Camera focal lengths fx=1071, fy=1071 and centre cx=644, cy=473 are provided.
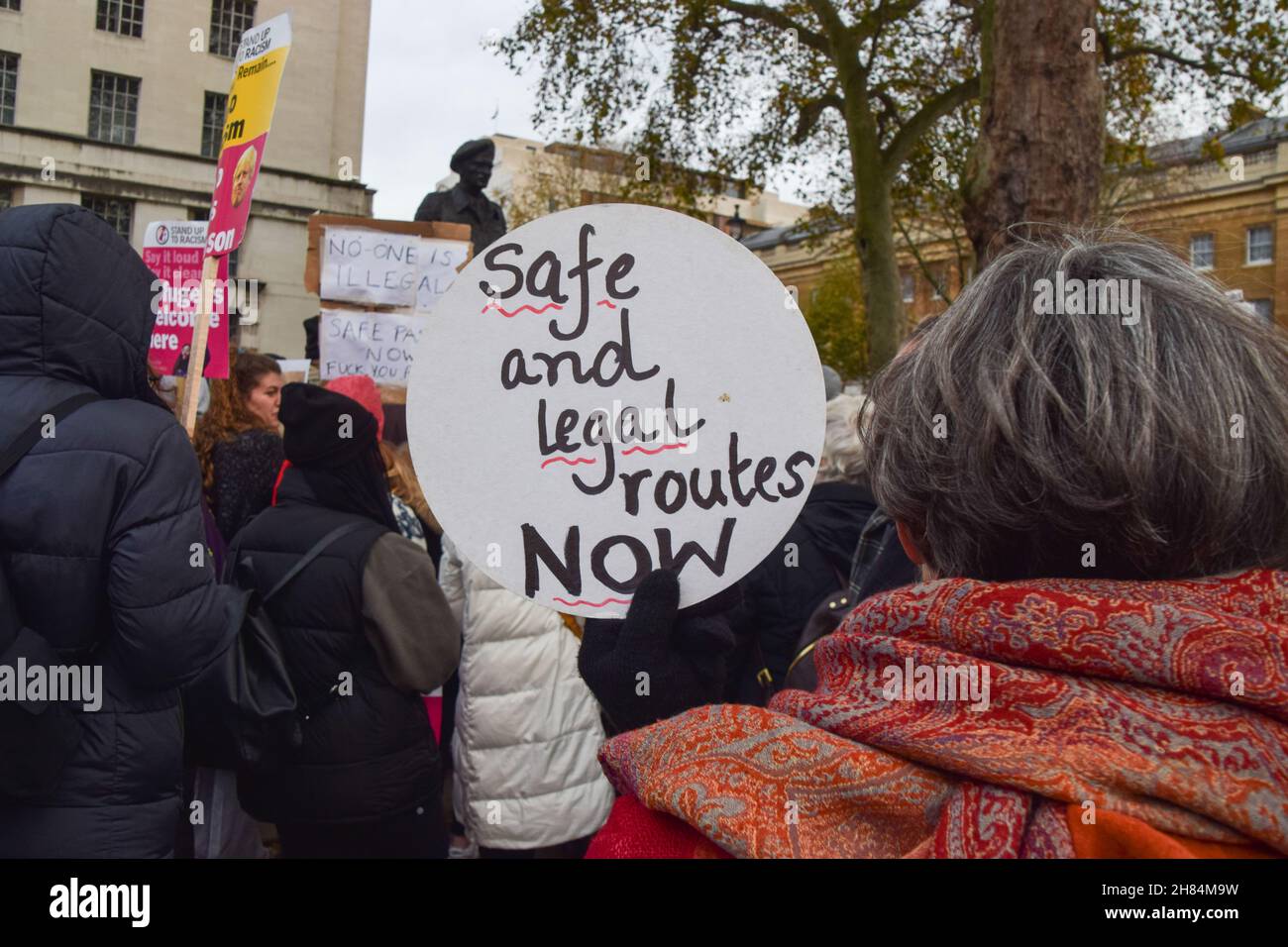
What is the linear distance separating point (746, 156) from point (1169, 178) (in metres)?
12.3

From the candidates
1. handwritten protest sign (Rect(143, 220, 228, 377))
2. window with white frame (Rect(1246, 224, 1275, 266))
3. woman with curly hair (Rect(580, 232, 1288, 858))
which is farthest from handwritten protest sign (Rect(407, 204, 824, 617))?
window with white frame (Rect(1246, 224, 1275, 266))

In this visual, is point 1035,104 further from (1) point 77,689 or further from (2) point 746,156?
(2) point 746,156

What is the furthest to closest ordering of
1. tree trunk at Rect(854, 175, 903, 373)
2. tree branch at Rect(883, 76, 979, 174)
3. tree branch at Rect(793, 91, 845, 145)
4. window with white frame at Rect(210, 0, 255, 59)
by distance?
tree branch at Rect(793, 91, 845, 145), window with white frame at Rect(210, 0, 255, 59), tree branch at Rect(883, 76, 979, 174), tree trunk at Rect(854, 175, 903, 373)

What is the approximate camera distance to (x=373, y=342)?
4.77 metres

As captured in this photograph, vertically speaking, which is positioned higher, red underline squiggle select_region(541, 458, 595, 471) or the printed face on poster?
the printed face on poster

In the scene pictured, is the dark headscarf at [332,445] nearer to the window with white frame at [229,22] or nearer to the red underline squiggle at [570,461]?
the red underline squiggle at [570,461]

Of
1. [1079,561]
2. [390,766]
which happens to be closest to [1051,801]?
[1079,561]

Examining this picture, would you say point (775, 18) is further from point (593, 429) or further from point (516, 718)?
point (593, 429)

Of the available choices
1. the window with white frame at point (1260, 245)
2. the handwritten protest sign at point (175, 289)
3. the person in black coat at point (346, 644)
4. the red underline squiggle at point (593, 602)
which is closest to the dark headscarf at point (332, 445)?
the person in black coat at point (346, 644)

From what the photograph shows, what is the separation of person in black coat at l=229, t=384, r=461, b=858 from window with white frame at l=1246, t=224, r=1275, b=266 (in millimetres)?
35531

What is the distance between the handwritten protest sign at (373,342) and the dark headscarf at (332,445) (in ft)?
6.01

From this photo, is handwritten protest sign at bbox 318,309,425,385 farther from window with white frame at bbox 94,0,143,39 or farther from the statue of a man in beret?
window with white frame at bbox 94,0,143,39

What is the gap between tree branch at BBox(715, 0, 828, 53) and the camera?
13273 mm

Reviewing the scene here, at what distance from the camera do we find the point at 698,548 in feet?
5.18
